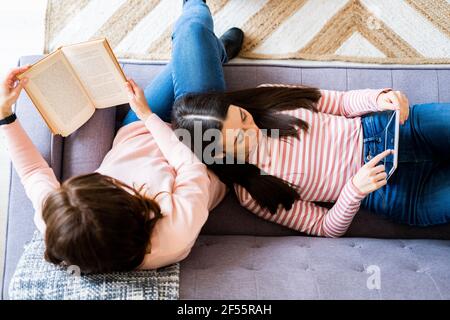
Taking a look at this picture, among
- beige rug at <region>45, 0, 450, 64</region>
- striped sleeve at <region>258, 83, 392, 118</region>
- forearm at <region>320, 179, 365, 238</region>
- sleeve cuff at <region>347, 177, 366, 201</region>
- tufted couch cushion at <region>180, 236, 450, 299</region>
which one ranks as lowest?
tufted couch cushion at <region>180, 236, 450, 299</region>

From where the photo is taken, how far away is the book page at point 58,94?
3.48 feet

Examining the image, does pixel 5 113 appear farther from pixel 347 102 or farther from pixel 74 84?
pixel 347 102

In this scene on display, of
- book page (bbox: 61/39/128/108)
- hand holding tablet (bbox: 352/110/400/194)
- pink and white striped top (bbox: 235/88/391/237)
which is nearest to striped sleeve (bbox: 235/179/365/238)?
pink and white striped top (bbox: 235/88/391/237)

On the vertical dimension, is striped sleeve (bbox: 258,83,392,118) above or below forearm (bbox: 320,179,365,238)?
above

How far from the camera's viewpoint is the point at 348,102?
118 cm

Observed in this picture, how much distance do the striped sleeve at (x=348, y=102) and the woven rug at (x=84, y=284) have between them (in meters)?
0.63

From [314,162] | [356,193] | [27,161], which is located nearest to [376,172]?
[356,193]

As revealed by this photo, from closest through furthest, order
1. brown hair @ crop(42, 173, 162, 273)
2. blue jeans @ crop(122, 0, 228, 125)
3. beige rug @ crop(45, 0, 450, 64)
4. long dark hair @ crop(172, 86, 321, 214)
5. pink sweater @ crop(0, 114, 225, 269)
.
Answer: brown hair @ crop(42, 173, 162, 273) < pink sweater @ crop(0, 114, 225, 269) < long dark hair @ crop(172, 86, 321, 214) < blue jeans @ crop(122, 0, 228, 125) < beige rug @ crop(45, 0, 450, 64)

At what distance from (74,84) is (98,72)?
0.07 m

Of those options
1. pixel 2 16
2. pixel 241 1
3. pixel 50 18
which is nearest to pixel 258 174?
pixel 241 1

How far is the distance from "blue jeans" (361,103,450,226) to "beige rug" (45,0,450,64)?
427mm

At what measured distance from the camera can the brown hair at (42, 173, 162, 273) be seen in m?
0.81

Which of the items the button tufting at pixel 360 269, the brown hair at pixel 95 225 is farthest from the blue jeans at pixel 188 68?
the button tufting at pixel 360 269

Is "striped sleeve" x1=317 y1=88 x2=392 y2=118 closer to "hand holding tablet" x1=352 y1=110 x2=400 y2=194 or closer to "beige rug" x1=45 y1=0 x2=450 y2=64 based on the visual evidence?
"hand holding tablet" x1=352 y1=110 x2=400 y2=194
